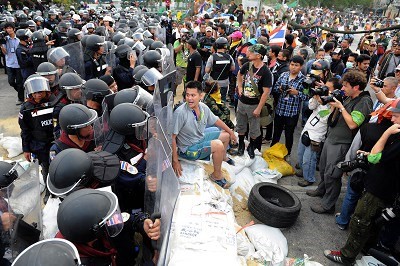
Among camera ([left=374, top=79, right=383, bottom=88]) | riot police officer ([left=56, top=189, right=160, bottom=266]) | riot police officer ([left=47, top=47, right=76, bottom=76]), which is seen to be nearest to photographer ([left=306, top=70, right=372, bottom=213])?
camera ([left=374, top=79, right=383, bottom=88])

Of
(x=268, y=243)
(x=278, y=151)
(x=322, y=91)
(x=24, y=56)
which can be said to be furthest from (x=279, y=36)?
(x=24, y=56)

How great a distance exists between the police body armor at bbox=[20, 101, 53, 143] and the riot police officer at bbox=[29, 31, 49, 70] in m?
3.75

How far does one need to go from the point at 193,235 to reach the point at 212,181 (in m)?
1.44

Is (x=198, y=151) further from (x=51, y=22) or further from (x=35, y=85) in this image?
(x=51, y=22)

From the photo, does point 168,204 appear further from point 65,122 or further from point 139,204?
point 65,122

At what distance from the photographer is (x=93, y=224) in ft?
6.01

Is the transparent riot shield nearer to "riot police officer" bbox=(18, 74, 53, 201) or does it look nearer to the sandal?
"riot police officer" bbox=(18, 74, 53, 201)

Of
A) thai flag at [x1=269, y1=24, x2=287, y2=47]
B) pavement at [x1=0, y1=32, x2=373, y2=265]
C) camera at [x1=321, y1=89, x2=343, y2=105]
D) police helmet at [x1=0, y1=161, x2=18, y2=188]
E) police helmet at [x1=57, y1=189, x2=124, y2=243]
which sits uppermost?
thai flag at [x1=269, y1=24, x2=287, y2=47]

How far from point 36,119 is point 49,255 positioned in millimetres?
2982

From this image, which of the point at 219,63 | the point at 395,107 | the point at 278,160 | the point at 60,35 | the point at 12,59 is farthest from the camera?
the point at 60,35

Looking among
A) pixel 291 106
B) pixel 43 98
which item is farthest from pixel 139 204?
pixel 291 106

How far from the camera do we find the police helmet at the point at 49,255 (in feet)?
4.77

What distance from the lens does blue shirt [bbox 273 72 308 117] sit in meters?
5.16

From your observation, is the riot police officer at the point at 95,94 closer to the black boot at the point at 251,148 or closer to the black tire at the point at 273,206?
the black tire at the point at 273,206
